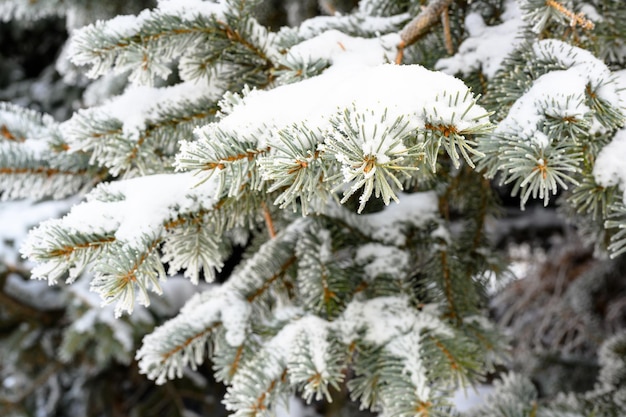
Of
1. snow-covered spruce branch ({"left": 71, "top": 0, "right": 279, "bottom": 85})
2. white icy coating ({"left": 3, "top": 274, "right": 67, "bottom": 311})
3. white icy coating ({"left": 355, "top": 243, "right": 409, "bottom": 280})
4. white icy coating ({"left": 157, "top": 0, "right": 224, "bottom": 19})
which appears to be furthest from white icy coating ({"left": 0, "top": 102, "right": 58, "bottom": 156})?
white icy coating ({"left": 3, "top": 274, "right": 67, "bottom": 311})

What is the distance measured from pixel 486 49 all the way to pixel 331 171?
1.61ft

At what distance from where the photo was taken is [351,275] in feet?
3.55

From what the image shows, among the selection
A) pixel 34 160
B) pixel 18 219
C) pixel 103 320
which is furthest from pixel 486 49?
pixel 18 219

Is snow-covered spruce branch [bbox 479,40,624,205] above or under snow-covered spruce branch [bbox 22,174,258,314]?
above

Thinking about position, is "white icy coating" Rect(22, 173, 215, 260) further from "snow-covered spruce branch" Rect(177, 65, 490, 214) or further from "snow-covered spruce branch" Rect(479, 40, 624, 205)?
"snow-covered spruce branch" Rect(479, 40, 624, 205)

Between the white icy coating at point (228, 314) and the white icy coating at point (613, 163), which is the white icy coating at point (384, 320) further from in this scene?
the white icy coating at point (613, 163)

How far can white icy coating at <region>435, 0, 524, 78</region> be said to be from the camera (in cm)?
94

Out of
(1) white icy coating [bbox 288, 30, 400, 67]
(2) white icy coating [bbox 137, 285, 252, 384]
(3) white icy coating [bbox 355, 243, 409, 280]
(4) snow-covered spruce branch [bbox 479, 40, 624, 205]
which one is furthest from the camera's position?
(3) white icy coating [bbox 355, 243, 409, 280]

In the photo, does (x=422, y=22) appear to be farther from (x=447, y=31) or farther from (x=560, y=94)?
(x=560, y=94)

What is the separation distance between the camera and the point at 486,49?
0.96 meters

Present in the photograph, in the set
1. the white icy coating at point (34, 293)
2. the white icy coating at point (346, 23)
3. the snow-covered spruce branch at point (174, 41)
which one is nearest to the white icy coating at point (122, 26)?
the snow-covered spruce branch at point (174, 41)

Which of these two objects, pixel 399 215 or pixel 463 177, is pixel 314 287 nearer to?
pixel 399 215

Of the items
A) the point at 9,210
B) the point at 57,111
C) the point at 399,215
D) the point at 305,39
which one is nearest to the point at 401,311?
the point at 399,215

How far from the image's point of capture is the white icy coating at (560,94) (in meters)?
0.66
